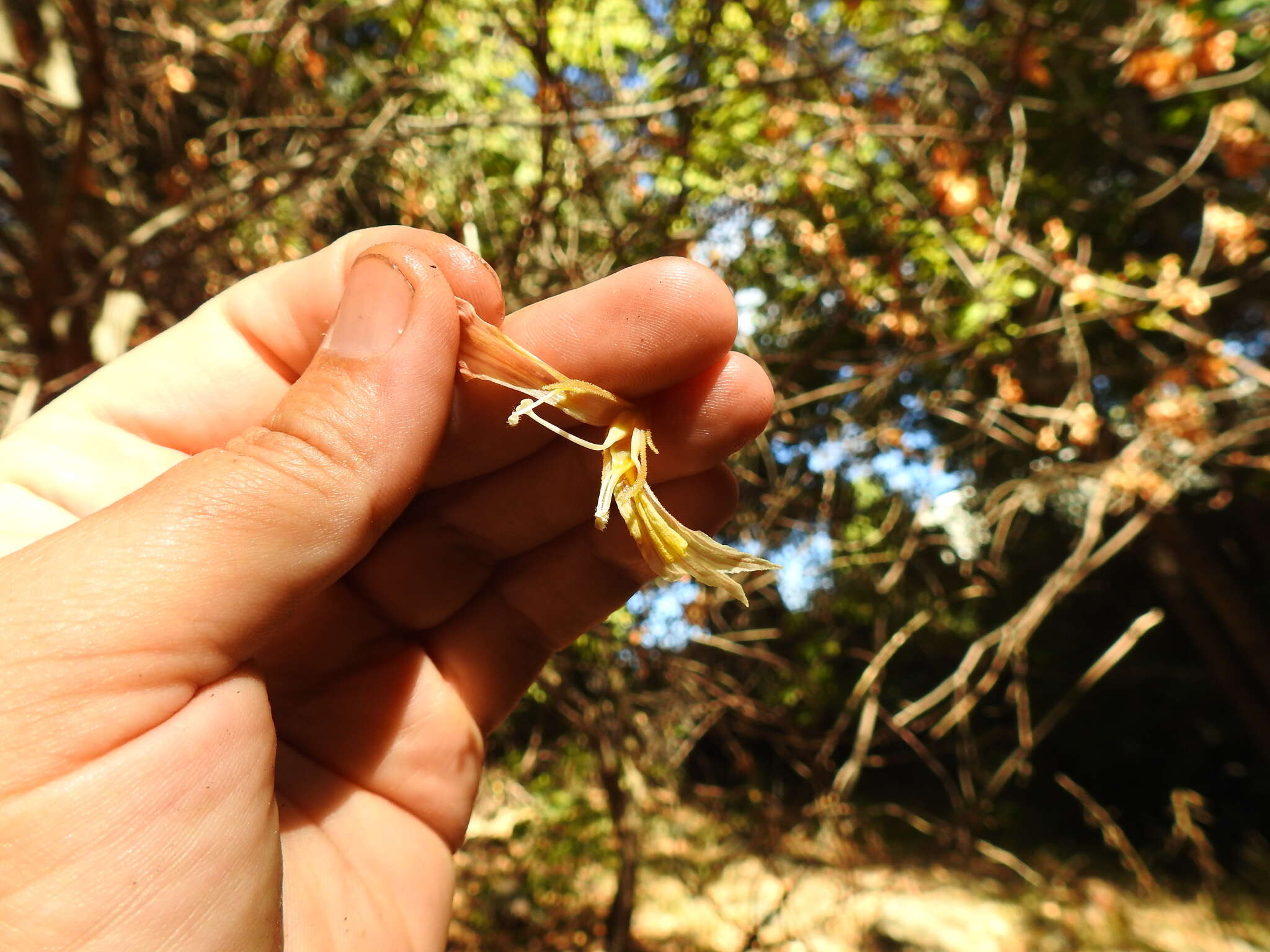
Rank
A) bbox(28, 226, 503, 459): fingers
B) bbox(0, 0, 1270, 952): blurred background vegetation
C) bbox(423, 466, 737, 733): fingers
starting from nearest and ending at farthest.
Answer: bbox(28, 226, 503, 459): fingers < bbox(423, 466, 737, 733): fingers < bbox(0, 0, 1270, 952): blurred background vegetation

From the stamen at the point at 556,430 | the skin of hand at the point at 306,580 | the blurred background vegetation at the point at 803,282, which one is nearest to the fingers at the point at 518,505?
the skin of hand at the point at 306,580

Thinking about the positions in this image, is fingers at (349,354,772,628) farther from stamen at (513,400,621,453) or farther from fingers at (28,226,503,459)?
fingers at (28,226,503,459)

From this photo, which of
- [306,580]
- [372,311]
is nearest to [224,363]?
[372,311]

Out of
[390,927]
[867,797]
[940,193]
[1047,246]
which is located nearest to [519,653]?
[390,927]

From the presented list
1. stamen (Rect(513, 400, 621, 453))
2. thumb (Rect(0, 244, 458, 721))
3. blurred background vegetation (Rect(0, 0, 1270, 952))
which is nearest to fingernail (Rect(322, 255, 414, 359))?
thumb (Rect(0, 244, 458, 721))

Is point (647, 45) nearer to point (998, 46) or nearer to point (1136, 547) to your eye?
point (998, 46)

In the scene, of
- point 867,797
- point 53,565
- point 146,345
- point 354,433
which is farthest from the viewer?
point 867,797

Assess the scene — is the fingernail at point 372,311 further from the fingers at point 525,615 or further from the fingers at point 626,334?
the fingers at point 525,615
